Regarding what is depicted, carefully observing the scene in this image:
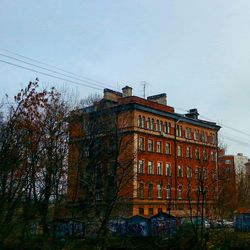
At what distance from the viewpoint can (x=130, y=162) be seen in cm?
2880

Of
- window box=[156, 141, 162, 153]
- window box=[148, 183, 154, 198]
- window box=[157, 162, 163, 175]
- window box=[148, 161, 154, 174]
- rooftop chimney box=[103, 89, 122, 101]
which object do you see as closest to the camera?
window box=[148, 183, 154, 198]

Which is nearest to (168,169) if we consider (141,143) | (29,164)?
(141,143)

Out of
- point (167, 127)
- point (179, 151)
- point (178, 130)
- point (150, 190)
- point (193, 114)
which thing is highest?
point (193, 114)

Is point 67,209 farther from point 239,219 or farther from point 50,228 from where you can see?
point 239,219

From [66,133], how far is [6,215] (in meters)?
10.5

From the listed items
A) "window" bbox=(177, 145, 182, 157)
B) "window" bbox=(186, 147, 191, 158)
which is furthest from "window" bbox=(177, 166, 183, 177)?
"window" bbox=(186, 147, 191, 158)

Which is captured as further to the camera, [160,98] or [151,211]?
[160,98]

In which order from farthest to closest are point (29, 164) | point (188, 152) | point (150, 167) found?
point (188, 152) < point (150, 167) < point (29, 164)

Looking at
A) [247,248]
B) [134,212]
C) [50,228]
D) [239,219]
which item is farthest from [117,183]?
[134,212]

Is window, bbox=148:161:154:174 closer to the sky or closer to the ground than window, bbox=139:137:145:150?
closer to the ground

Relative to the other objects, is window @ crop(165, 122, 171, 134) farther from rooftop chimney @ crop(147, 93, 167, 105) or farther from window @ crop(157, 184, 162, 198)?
window @ crop(157, 184, 162, 198)

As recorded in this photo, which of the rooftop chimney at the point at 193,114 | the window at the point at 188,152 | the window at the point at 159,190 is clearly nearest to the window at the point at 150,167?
the window at the point at 159,190

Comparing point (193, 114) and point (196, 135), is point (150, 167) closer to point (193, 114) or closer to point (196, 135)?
point (196, 135)

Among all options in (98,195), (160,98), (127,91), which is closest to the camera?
(98,195)
